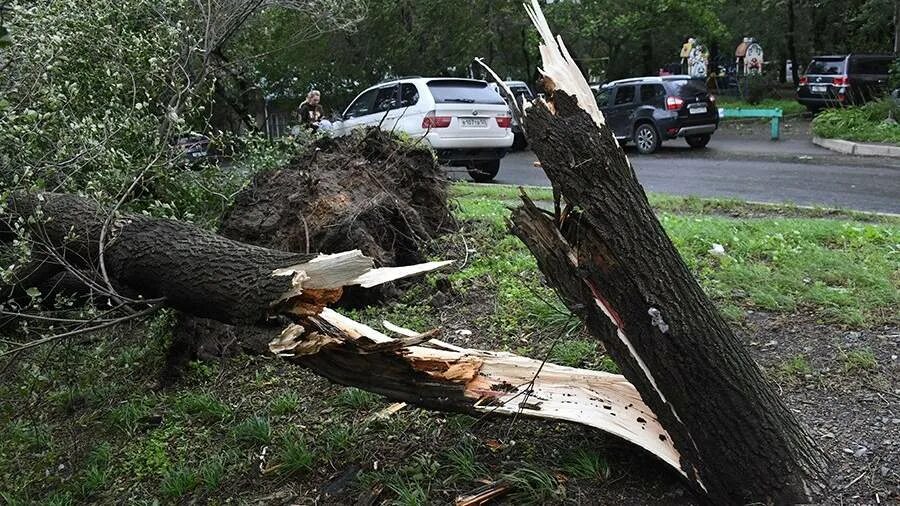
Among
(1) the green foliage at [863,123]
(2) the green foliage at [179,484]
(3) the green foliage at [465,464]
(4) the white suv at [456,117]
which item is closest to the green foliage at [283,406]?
(2) the green foliage at [179,484]

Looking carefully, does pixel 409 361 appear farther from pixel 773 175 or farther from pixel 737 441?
pixel 773 175

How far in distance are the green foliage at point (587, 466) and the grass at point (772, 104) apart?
23426 mm

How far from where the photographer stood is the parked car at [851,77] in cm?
2120

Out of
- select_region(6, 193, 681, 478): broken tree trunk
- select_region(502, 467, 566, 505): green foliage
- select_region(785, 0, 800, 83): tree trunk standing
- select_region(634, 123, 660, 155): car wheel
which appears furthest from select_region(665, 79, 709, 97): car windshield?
select_region(502, 467, 566, 505): green foliage

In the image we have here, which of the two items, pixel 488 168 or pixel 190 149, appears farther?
pixel 488 168

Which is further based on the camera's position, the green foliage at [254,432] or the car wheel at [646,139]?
the car wheel at [646,139]

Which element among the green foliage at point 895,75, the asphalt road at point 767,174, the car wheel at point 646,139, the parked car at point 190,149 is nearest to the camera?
the parked car at point 190,149

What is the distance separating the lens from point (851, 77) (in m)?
21.5

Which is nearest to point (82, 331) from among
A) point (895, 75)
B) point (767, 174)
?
point (767, 174)

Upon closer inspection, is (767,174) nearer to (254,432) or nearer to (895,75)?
(895,75)

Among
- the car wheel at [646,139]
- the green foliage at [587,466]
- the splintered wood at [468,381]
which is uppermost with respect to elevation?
the splintered wood at [468,381]

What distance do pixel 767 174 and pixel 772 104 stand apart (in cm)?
1625

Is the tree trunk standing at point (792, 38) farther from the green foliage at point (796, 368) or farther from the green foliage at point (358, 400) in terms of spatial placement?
the green foliage at point (358, 400)

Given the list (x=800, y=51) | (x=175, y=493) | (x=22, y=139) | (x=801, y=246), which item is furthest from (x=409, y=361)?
(x=800, y=51)
